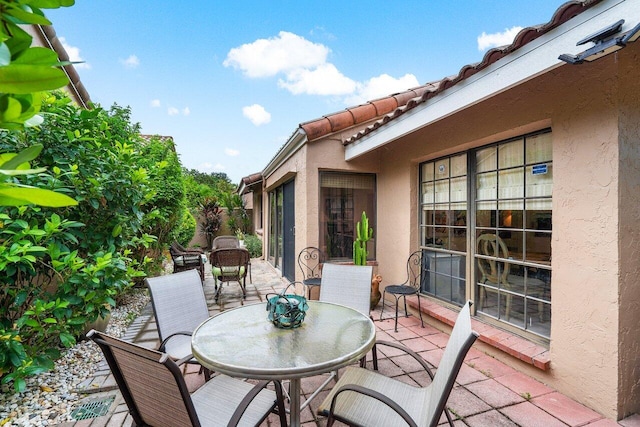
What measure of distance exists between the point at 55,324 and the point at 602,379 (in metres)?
4.73

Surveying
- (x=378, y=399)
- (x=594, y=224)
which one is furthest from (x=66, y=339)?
(x=594, y=224)

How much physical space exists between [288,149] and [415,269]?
347 centimetres

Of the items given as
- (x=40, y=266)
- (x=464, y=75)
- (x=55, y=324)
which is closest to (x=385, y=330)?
(x=464, y=75)

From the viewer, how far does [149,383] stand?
4.81ft

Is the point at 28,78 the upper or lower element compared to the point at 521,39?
lower

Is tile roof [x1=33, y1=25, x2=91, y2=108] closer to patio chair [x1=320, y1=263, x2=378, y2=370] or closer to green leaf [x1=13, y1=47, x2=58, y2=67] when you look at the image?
patio chair [x1=320, y1=263, x2=378, y2=370]

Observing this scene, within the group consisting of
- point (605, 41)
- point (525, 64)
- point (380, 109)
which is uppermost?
point (380, 109)

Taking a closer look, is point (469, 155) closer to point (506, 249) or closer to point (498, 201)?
point (498, 201)

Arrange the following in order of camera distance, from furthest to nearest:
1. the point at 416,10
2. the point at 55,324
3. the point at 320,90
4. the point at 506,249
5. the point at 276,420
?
the point at 320,90 → the point at 416,10 → the point at 506,249 → the point at 55,324 → the point at 276,420

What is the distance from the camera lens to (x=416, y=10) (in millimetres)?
7359

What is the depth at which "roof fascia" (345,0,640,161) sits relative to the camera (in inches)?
69.4

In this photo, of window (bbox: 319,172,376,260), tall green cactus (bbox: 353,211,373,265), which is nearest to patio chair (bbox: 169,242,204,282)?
window (bbox: 319,172,376,260)

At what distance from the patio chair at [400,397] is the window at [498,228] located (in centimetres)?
186

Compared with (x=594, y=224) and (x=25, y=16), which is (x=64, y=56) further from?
(x=594, y=224)
